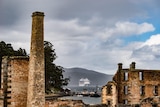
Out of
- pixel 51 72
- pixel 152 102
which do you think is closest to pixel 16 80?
pixel 152 102

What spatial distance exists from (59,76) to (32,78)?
72.3 m

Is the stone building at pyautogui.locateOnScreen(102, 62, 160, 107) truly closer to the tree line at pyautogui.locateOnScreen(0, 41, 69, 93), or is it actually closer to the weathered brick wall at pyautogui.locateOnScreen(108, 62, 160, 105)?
the weathered brick wall at pyautogui.locateOnScreen(108, 62, 160, 105)

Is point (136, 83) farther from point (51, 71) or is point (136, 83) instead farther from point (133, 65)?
point (51, 71)

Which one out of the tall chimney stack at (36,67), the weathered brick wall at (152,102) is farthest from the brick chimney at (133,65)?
the tall chimney stack at (36,67)

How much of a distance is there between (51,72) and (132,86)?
147ft

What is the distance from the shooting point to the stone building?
175 ft

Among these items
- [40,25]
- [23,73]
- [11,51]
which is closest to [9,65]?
[23,73]

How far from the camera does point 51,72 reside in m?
96.3

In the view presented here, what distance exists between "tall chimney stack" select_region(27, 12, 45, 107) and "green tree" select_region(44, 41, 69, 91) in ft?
205

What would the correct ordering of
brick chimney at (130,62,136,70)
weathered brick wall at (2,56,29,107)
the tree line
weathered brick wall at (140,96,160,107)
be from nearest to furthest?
weathered brick wall at (2,56,29,107) < weathered brick wall at (140,96,160,107) < brick chimney at (130,62,136,70) < the tree line

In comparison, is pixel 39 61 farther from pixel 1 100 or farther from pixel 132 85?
pixel 132 85

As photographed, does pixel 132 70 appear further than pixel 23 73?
Yes

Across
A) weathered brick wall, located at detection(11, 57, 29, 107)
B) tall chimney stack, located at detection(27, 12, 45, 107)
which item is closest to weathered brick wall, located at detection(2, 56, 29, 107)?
weathered brick wall, located at detection(11, 57, 29, 107)

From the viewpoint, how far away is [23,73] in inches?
1166
